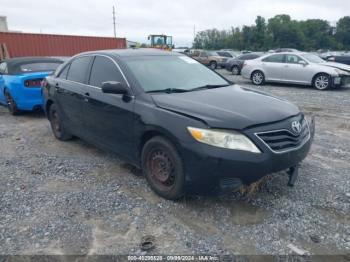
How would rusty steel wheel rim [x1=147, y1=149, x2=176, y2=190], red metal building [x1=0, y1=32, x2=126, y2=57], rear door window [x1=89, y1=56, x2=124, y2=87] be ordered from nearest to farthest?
rusty steel wheel rim [x1=147, y1=149, x2=176, y2=190] → rear door window [x1=89, y1=56, x2=124, y2=87] → red metal building [x1=0, y1=32, x2=126, y2=57]

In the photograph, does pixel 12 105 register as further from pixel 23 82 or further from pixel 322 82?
pixel 322 82

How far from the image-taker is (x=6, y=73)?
7676 mm

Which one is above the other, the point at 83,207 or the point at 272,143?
the point at 272,143

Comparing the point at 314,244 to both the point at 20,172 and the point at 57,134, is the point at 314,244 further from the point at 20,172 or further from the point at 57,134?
the point at 57,134

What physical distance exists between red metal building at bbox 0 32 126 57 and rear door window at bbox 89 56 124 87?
14933mm

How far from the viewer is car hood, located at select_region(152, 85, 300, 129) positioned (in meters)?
2.97

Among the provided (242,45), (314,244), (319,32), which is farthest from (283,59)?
(319,32)

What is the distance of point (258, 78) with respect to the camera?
1340cm

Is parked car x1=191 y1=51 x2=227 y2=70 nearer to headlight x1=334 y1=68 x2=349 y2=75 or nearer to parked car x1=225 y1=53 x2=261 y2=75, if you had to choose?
parked car x1=225 y1=53 x2=261 y2=75

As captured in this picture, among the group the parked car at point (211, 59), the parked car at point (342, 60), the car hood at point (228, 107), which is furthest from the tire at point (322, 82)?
the parked car at point (211, 59)

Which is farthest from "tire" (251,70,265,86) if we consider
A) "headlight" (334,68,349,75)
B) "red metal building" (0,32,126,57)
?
"red metal building" (0,32,126,57)

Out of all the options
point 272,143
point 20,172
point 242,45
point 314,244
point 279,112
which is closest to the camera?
point 314,244

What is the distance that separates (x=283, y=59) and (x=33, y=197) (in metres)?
11.3

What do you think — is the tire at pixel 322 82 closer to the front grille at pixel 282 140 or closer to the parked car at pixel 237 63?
the parked car at pixel 237 63
